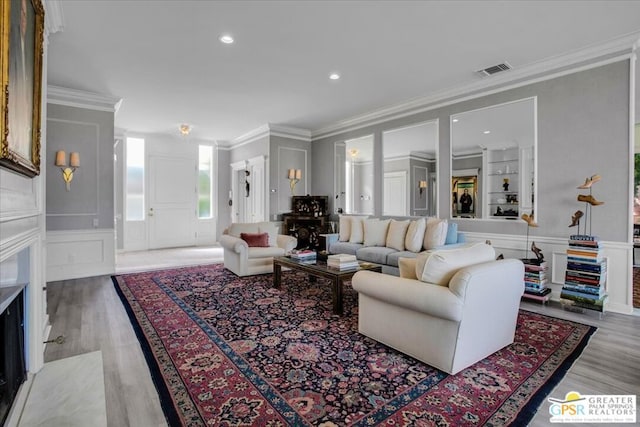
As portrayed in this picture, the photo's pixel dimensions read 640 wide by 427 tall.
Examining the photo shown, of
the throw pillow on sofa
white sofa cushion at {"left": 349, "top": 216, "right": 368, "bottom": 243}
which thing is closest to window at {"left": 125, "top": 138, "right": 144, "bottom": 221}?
white sofa cushion at {"left": 349, "top": 216, "right": 368, "bottom": 243}

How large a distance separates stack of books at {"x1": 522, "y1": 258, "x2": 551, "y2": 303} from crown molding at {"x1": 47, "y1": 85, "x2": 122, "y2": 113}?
6409mm

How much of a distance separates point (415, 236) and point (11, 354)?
13.8 ft

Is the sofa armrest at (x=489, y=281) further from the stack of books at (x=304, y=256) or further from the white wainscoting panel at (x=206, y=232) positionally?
the white wainscoting panel at (x=206, y=232)

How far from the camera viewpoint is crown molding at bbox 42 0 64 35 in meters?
2.71

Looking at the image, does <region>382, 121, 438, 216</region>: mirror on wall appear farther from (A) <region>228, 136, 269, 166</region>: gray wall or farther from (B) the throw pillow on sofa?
(A) <region>228, 136, 269, 166</region>: gray wall

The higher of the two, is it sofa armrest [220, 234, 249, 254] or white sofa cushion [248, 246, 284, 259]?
sofa armrest [220, 234, 249, 254]

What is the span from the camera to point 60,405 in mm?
1688

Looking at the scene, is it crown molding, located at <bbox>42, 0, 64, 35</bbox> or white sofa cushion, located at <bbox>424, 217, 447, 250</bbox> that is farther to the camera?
white sofa cushion, located at <bbox>424, 217, 447, 250</bbox>

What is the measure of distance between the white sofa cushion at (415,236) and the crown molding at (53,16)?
4.54 metres

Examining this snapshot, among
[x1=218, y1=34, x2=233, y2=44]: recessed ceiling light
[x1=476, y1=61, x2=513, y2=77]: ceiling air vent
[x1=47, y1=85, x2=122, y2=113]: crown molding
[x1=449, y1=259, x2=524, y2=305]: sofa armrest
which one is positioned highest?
[x1=476, y1=61, x2=513, y2=77]: ceiling air vent

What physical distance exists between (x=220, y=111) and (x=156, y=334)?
4.40 m

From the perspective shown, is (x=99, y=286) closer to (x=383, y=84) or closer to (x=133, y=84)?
(x=133, y=84)

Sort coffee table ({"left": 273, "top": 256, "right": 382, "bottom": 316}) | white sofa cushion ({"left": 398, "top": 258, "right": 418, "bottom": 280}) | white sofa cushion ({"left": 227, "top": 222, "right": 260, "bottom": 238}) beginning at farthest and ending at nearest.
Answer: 1. white sofa cushion ({"left": 227, "top": 222, "right": 260, "bottom": 238})
2. coffee table ({"left": 273, "top": 256, "right": 382, "bottom": 316})
3. white sofa cushion ({"left": 398, "top": 258, "right": 418, "bottom": 280})

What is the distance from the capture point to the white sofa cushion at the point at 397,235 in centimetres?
481
